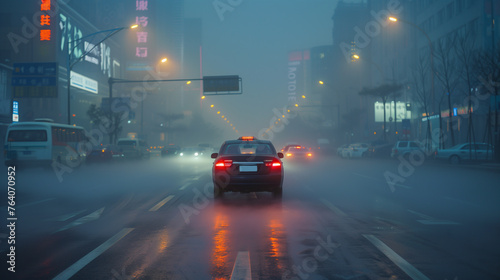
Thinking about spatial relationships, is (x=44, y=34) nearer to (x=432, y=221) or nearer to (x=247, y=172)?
(x=247, y=172)

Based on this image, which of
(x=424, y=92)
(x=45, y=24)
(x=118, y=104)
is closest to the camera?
(x=424, y=92)

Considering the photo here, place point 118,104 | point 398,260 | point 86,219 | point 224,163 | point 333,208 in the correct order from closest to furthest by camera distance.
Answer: point 398,260
point 86,219
point 333,208
point 224,163
point 118,104

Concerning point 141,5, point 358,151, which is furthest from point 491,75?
point 141,5

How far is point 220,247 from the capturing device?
6.69 m

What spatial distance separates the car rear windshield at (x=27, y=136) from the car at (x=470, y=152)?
25.8 meters

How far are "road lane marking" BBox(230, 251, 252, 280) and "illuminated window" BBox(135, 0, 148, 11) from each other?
125585mm

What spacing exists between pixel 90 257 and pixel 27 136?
21.1m

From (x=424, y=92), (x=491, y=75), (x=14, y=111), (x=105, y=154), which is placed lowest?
(x=105, y=154)

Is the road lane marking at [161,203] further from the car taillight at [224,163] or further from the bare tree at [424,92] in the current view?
the bare tree at [424,92]

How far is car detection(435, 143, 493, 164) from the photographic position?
31.0 metres

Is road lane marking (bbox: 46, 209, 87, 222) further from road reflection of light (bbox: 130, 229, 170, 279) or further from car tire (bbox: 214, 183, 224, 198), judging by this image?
car tire (bbox: 214, 183, 224, 198)

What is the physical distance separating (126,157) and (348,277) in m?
40.8

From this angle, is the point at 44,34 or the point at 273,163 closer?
the point at 273,163

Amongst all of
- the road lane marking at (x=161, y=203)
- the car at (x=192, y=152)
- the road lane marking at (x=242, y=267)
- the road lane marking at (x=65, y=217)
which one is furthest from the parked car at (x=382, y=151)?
the road lane marking at (x=242, y=267)
